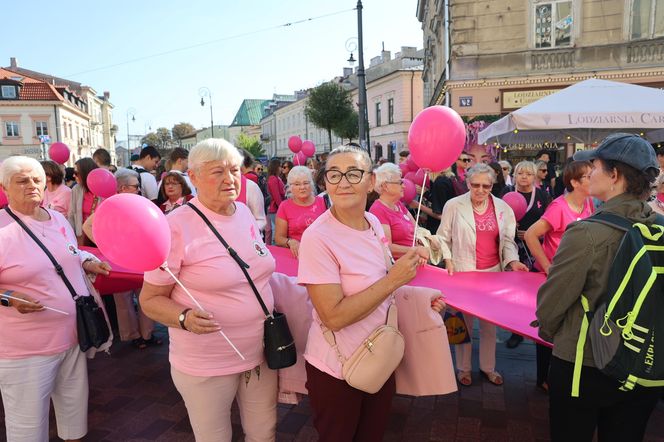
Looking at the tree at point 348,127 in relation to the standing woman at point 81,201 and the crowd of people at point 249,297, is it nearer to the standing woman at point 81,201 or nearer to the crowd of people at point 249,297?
the standing woman at point 81,201

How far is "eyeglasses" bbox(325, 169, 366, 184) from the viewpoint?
194cm

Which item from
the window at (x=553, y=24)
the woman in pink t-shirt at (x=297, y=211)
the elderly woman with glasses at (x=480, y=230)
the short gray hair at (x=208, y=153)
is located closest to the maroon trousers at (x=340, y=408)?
the short gray hair at (x=208, y=153)

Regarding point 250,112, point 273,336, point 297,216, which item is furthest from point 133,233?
point 250,112

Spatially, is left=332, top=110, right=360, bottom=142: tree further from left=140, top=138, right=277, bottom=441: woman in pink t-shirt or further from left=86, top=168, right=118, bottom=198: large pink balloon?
left=140, top=138, right=277, bottom=441: woman in pink t-shirt

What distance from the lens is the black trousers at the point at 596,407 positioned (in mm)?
1921

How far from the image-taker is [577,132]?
8023 mm

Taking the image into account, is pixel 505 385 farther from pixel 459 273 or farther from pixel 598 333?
pixel 598 333

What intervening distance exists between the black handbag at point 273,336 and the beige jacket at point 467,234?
74.6 inches

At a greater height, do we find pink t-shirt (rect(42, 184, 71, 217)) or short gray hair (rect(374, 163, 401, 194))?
short gray hair (rect(374, 163, 401, 194))

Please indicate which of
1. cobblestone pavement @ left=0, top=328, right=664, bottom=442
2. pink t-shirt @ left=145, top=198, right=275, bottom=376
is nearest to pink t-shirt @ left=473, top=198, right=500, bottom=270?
cobblestone pavement @ left=0, top=328, right=664, bottom=442

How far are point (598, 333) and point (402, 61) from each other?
43814 millimetres

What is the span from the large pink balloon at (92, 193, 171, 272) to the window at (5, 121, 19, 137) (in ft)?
185

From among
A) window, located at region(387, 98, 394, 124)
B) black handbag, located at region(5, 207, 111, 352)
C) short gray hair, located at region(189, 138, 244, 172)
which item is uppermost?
window, located at region(387, 98, 394, 124)

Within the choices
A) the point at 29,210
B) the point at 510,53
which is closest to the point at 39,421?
the point at 29,210
